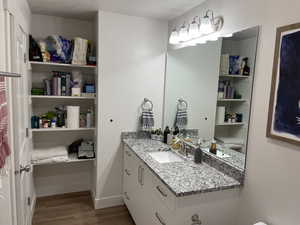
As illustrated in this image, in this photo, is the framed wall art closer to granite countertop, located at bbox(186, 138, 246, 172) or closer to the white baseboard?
granite countertop, located at bbox(186, 138, 246, 172)

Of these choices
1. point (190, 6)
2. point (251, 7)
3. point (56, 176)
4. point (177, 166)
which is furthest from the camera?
point (56, 176)

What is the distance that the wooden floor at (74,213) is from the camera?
2.61 meters

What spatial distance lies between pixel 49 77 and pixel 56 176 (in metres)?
1.41

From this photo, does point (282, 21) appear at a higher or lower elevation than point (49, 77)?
higher

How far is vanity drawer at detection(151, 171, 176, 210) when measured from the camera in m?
1.61

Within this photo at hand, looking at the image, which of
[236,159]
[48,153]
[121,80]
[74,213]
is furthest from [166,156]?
[48,153]

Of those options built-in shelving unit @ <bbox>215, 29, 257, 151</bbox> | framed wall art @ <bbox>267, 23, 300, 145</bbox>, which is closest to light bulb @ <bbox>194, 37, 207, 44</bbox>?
built-in shelving unit @ <bbox>215, 29, 257, 151</bbox>

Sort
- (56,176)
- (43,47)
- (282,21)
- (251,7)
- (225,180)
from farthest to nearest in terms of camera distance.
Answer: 1. (56,176)
2. (43,47)
3. (225,180)
4. (251,7)
5. (282,21)

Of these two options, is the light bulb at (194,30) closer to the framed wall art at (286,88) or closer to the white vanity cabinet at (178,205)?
the framed wall art at (286,88)

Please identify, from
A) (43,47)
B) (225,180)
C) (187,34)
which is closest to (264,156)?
(225,180)

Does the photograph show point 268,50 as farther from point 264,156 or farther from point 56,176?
point 56,176

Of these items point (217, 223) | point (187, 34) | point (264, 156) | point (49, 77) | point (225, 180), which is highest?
point (187, 34)

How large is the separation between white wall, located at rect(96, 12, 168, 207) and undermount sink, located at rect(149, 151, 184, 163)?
62 cm

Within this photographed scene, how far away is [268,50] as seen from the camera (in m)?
1.53
